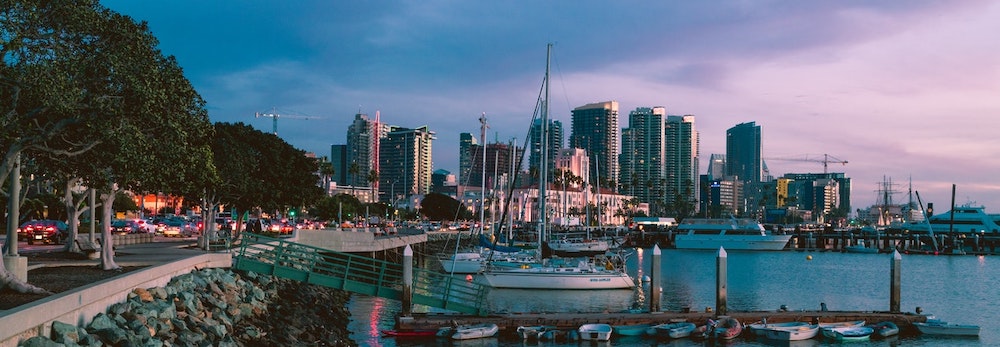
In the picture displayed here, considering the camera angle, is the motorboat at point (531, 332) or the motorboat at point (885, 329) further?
the motorboat at point (885, 329)

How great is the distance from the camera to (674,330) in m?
32.9

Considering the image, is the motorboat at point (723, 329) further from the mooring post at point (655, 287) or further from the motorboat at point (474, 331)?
the motorboat at point (474, 331)

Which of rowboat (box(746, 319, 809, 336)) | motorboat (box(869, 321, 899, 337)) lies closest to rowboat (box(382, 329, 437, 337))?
rowboat (box(746, 319, 809, 336))

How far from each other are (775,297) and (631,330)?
29.7 m

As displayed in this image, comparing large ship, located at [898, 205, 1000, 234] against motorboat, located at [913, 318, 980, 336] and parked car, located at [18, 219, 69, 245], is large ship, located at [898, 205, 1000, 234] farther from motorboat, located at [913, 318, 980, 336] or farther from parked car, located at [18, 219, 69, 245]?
parked car, located at [18, 219, 69, 245]

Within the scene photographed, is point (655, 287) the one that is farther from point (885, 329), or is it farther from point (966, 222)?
point (966, 222)

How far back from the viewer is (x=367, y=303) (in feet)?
154

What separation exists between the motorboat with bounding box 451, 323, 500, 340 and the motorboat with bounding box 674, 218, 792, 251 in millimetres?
114974

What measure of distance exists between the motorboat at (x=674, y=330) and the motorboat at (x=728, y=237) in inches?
4404

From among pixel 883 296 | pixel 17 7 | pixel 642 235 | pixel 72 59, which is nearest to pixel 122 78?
pixel 72 59

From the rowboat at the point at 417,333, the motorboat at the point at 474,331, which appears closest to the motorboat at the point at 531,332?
the motorboat at the point at 474,331

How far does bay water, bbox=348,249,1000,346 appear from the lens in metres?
34.8

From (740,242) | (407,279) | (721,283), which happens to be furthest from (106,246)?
(740,242)

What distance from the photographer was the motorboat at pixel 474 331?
104 ft
